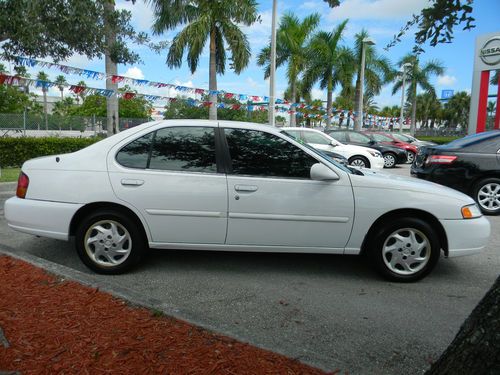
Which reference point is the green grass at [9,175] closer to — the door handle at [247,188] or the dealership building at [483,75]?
the door handle at [247,188]

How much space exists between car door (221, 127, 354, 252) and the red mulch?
56.1 inches

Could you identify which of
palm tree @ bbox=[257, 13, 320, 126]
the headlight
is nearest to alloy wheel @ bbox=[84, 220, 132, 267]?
the headlight

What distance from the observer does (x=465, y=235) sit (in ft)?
13.7

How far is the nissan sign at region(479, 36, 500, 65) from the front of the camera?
19797 mm

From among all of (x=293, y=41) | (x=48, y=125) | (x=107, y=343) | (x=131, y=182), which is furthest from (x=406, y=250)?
(x=293, y=41)

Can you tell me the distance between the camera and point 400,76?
39188mm

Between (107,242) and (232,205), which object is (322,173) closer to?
(232,205)

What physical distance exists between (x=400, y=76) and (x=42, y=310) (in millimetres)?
41024

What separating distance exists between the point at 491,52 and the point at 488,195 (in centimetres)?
1579

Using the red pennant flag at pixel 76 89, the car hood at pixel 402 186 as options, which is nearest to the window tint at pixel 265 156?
the car hood at pixel 402 186

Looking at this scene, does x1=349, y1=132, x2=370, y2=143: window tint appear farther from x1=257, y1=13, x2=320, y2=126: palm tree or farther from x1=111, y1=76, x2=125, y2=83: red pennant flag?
x1=257, y1=13, x2=320, y2=126: palm tree

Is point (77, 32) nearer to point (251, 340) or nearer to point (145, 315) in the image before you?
point (145, 315)

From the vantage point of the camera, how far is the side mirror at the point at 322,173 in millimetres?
4035

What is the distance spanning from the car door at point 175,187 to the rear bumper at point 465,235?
88.8 inches
